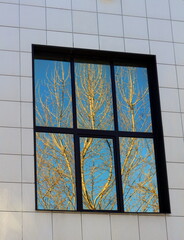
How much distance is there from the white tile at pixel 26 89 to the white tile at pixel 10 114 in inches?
6.1

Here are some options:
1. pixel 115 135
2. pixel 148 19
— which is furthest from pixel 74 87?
pixel 148 19

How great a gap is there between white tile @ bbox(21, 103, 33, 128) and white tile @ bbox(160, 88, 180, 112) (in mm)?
1987

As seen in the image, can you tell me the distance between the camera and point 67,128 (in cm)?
998

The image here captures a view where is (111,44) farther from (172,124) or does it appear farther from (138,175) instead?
(138,175)

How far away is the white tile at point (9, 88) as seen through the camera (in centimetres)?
967

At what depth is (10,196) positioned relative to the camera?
29.9ft

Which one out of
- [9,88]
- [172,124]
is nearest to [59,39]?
[9,88]

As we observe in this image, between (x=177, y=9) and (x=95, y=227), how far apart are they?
3.91 m

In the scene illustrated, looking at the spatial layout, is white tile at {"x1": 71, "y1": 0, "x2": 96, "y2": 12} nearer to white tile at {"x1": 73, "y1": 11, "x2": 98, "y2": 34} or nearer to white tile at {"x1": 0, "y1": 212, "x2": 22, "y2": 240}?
white tile at {"x1": 73, "y1": 11, "x2": 98, "y2": 34}

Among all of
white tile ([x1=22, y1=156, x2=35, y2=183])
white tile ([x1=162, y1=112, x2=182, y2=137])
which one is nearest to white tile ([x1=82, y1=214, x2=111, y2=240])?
white tile ([x1=22, y1=156, x2=35, y2=183])

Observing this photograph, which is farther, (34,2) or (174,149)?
(34,2)

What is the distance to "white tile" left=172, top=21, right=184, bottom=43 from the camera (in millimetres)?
10859

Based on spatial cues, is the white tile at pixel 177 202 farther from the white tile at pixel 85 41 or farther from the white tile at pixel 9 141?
the white tile at pixel 85 41

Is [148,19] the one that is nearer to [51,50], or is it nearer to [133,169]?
[51,50]
